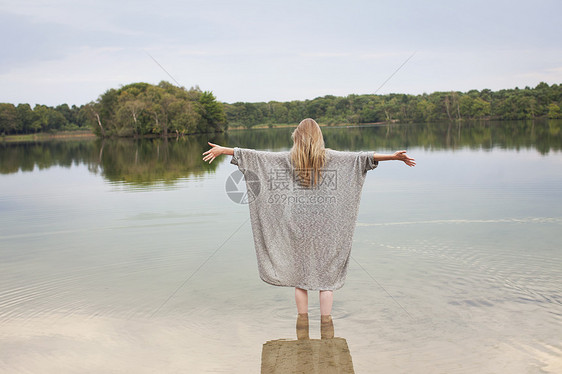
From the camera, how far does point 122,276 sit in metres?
6.89

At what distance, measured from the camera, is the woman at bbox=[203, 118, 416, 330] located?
474cm

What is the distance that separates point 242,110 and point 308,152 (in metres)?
131

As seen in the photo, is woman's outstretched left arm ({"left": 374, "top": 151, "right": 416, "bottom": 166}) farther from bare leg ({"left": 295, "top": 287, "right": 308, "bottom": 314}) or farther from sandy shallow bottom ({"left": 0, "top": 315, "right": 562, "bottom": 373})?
sandy shallow bottom ({"left": 0, "top": 315, "right": 562, "bottom": 373})

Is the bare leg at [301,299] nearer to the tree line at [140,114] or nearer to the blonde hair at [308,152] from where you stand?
the blonde hair at [308,152]

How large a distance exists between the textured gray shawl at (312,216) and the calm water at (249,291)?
0.57 metres

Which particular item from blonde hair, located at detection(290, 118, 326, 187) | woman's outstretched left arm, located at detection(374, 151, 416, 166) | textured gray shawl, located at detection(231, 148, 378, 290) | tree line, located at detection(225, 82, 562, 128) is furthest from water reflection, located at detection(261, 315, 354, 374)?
tree line, located at detection(225, 82, 562, 128)

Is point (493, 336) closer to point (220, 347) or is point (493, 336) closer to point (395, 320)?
point (395, 320)

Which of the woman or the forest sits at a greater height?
the forest

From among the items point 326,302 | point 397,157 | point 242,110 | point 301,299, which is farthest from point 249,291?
point 242,110

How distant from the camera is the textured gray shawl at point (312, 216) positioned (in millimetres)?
4805

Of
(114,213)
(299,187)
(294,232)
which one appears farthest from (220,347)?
(114,213)

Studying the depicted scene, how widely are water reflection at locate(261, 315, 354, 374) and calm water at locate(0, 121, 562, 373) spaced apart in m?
0.06

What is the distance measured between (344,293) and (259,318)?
118cm

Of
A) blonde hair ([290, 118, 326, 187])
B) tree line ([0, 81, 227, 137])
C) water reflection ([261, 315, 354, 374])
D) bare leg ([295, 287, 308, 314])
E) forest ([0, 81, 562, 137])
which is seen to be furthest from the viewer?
forest ([0, 81, 562, 137])
